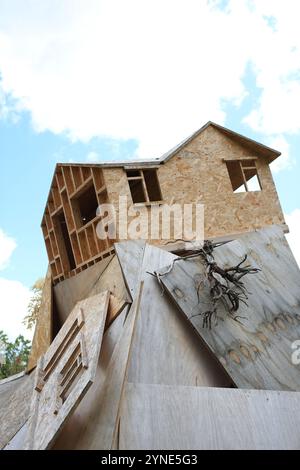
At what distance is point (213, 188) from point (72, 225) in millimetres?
4347

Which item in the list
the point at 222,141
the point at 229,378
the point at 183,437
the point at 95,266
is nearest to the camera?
the point at 183,437

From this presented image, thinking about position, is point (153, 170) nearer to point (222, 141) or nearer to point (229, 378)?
point (222, 141)

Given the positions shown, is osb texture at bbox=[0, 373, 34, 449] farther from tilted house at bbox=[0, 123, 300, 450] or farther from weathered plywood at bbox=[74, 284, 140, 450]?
weathered plywood at bbox=[74, 284, 140, 450]

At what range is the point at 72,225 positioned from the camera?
47.4 feet

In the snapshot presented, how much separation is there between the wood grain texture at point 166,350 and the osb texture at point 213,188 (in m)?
3.19

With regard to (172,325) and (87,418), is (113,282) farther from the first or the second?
(87,418)

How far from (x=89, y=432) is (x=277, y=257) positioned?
7.52m

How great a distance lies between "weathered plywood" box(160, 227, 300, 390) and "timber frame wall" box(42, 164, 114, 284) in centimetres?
247

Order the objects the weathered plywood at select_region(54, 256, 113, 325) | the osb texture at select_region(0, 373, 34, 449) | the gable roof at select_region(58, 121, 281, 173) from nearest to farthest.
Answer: the osb texture at select_region(0, 373, 34, 449), the weathered plywood at select_region(54, 256, 113, 325), the gable roof at select_region(58, 121, 281, 173)

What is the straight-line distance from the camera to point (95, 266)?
1294 cm

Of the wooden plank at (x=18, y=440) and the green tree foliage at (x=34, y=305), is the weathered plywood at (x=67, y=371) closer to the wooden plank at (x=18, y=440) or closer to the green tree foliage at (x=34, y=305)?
the wooden plank at (x=18, y=440)

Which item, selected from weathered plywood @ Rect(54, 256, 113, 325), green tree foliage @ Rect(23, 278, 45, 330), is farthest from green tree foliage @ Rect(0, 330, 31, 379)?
weathered plywood @ Rect(54, 256, 113, 325)

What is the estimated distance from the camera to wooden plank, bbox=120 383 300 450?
7.50 m

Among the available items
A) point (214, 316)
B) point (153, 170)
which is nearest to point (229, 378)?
point (214, 316)
